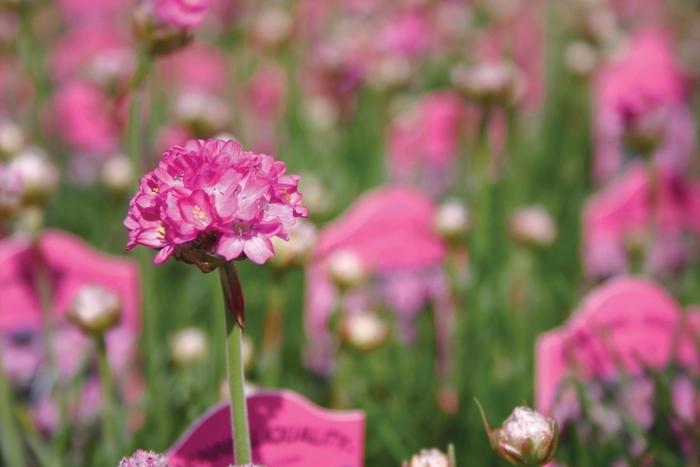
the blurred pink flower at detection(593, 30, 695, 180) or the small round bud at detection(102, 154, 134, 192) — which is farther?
the blurred pink flower at detection(593, 30, 695, 180)

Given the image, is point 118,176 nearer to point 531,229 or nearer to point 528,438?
point 531,229

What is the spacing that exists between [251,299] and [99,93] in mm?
469

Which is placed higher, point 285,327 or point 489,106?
point 489,106

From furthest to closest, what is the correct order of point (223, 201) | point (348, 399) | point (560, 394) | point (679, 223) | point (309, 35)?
point (309, 35) < point (679, 223) < point (348, 399) < point (560, 394) < point (223, 201)

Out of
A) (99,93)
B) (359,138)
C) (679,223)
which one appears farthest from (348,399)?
(99,93)

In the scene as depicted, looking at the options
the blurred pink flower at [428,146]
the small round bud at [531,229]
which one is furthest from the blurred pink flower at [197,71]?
the small round bud at [531,229]

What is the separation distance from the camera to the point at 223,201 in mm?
376

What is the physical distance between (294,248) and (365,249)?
0.19 m

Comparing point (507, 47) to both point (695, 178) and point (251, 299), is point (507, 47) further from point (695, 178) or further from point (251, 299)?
point (251, 299)

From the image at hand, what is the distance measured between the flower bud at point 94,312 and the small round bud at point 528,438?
10.7 inches

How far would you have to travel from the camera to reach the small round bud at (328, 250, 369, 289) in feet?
2.40

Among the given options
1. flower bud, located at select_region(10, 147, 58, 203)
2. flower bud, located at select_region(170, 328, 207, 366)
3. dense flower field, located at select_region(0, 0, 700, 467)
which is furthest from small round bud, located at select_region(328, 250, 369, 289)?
flower bud, located at select_region(10, 147, 58, 203)

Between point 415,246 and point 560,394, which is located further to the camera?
point 415,246

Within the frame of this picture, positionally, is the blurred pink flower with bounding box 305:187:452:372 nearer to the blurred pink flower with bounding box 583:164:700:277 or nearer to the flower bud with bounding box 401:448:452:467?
the blurred pink flower with bounding box 583:164:700:277
